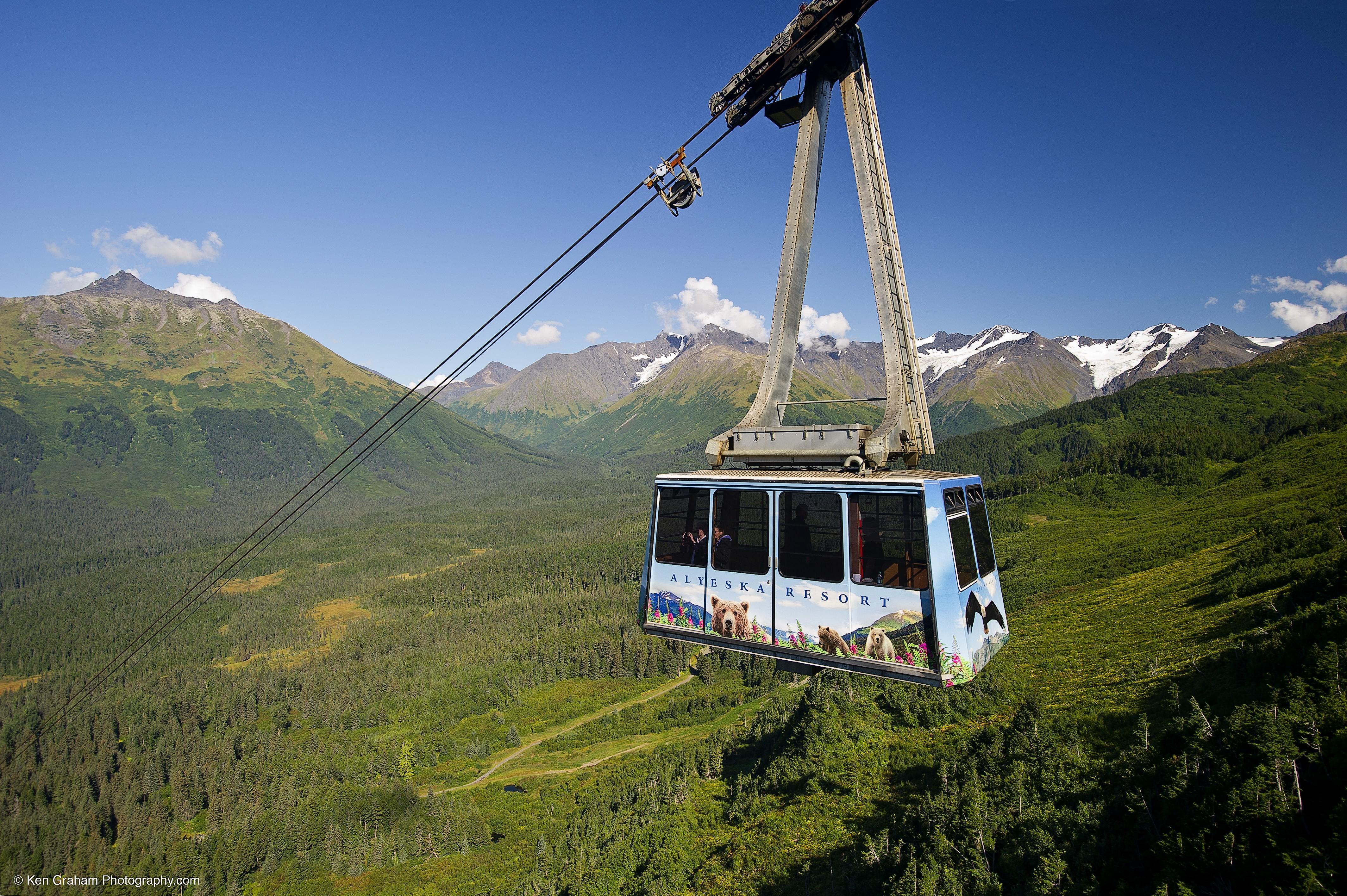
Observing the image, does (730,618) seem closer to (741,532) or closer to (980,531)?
(741,532)

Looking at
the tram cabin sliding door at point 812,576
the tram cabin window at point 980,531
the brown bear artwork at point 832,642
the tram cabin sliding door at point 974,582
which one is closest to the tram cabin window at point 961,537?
the tram cabin sliding door at point 974,582

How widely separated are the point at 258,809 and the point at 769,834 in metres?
87.5

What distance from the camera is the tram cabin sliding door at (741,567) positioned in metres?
12.9

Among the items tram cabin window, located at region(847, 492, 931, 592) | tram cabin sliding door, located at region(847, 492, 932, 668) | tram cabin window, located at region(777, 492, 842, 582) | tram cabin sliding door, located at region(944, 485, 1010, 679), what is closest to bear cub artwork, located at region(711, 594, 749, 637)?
tram cabin window, located at region(777, 492, 842, 582)

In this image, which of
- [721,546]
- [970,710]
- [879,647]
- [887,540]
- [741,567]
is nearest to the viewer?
[879,647]

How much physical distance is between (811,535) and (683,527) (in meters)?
3.15

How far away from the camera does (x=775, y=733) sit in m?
92.9

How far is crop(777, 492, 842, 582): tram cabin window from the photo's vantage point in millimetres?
12117

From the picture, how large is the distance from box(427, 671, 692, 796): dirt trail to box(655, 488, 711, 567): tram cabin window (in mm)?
106576

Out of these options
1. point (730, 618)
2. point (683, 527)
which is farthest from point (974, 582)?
point (683, 527)

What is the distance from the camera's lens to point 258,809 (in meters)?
100

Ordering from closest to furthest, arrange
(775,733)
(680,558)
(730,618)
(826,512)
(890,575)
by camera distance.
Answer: (890,575)
(826,512)
(730,618)
(680,558)
(775,733)

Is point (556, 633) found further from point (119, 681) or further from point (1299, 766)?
point (1299, 766)

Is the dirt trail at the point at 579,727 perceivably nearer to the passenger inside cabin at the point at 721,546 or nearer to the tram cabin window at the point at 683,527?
the tram cabin window at the point at 683,527
